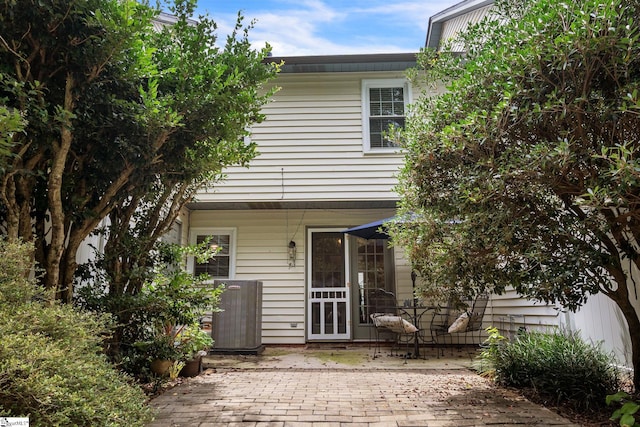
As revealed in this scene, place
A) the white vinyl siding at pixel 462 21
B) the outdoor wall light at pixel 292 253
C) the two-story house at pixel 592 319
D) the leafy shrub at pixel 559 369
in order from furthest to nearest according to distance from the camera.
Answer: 1. the white vinyl siding at pixel 462 21
2. the outdoor wall light at pixel 292 253
3. the two-story house at pixel 592 319
4. the leafy shrub at pixel 559 369

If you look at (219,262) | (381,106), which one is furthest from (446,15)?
(219,262)

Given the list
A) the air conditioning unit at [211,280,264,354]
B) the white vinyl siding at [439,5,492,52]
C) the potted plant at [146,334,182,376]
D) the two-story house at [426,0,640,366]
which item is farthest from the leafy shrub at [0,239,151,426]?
the white vinyl siding at [439,5,492,52]

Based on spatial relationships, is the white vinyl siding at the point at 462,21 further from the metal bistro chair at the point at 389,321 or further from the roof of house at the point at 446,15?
the metal bistro chair at the point at 389,321

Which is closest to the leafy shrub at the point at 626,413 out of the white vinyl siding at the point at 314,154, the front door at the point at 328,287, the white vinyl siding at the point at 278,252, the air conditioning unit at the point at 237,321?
the white vinyl siding at the point at 314,154

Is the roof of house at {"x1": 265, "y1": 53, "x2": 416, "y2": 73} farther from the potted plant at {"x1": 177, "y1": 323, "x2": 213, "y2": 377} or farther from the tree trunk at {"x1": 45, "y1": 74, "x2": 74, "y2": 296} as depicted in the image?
the tree trunk at {"x1": 45, "y1": 74, "x2": 74, "y2": 296}

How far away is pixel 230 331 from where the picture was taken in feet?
21.8

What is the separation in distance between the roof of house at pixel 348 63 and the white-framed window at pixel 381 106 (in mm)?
292

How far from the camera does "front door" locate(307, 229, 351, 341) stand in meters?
7.74

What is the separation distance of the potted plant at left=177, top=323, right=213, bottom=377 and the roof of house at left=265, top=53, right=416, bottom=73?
4.85 m

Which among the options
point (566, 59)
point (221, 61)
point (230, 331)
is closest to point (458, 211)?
point (566, 59)

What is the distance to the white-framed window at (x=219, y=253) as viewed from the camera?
8039 millimetres

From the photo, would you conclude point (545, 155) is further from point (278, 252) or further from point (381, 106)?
point (278, 252)

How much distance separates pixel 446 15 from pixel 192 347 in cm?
894

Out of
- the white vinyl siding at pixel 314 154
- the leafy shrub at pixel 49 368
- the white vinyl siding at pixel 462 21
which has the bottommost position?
the leafy shrub at pixel 49 368
